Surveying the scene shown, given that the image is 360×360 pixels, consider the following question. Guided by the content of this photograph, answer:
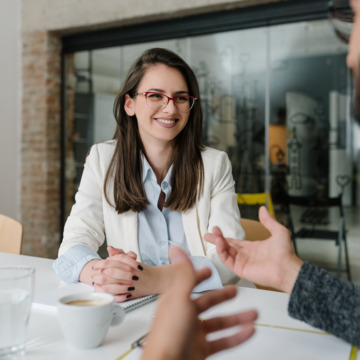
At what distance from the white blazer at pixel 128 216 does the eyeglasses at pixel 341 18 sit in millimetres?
830

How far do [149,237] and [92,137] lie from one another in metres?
3.04

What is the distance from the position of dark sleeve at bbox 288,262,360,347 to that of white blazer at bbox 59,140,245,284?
24.6 inches

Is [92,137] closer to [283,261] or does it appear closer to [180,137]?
[180,137]

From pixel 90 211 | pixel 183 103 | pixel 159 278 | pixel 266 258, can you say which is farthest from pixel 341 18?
pixel 90 211

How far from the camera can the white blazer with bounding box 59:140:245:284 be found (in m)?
1.57

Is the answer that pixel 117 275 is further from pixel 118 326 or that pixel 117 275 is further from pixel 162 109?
pixel 162 109

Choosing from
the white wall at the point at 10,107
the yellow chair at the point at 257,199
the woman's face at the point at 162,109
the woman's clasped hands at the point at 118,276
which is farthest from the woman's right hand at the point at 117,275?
the white wall at the point at 10,107

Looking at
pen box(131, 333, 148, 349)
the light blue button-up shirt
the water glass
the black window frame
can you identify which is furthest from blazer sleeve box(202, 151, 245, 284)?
the black window frame

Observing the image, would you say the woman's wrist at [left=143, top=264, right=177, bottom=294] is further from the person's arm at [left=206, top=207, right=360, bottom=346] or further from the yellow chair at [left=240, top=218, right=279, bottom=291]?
the yellow chair at [left=240, top=218, right=279, bottom=291]

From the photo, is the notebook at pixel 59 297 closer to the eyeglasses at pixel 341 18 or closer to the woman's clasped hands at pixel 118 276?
the woman's clasped hands at pixel 118 276

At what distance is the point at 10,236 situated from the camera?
194 centimetres

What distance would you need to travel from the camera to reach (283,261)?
0.96m

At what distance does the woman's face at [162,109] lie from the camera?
1686 mm

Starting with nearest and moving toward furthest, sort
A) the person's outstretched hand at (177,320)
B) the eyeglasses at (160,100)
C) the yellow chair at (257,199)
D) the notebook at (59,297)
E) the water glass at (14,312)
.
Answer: the person's outstretched hand at (177,320), the water glass at (14,312), the notebook at (59,297), the eyeglasses at (160,100), the yellow chair at (257,199)
